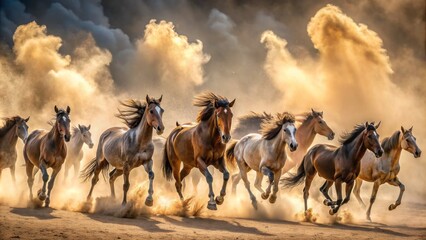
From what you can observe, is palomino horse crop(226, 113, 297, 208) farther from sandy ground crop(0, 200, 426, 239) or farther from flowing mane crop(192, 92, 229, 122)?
flowing mane crop(192, 92, 229, 122)

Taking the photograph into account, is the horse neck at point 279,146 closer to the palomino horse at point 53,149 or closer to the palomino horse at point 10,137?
the palomino horse at point 53,149

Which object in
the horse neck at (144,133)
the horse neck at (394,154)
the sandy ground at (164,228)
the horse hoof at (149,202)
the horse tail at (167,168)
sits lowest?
the sandy ground at (164,228)

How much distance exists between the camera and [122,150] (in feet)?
38.1

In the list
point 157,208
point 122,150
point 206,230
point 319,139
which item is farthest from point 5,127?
point 319,139

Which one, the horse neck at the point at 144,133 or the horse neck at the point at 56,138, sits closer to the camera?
the horse neck at the point at 144,133

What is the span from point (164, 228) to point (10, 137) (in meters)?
6.27

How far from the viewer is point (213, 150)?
37.2ft

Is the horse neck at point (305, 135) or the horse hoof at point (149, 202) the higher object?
the horse neck at point (305, 135)

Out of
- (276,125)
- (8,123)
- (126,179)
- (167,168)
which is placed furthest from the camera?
(8,123)

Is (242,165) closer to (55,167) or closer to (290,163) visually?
(290,163)

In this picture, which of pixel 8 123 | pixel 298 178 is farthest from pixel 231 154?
pixel 8 123

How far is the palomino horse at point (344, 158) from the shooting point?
39.2 ft

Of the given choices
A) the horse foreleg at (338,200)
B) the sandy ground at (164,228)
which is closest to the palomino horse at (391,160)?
the sandy ground at (164,228)

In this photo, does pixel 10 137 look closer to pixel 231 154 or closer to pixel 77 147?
pixel 77 147
